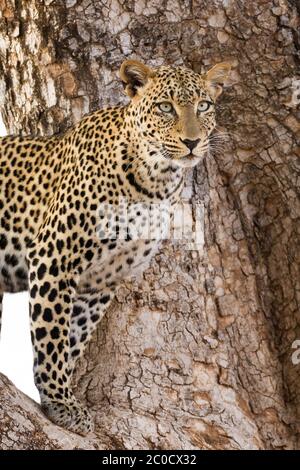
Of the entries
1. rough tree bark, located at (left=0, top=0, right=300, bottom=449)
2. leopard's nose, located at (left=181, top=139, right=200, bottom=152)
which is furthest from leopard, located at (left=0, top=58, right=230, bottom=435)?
rough tree bark, located at (left=0, top=0, right=300, bottom=449)

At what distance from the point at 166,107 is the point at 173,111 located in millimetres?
45

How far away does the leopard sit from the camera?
708 cm

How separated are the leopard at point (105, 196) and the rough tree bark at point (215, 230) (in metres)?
0.70

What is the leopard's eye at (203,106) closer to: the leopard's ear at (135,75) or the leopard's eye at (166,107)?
the leopard's eye at (166,107)

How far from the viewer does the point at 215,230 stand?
833cm

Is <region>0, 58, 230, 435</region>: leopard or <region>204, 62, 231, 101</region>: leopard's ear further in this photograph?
<region>204, 62, 231, 101</region>: leopard's ear

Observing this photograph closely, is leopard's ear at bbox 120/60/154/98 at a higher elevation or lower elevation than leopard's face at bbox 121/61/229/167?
higher

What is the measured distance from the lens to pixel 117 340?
26.8ft

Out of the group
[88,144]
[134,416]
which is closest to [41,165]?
[88,144]

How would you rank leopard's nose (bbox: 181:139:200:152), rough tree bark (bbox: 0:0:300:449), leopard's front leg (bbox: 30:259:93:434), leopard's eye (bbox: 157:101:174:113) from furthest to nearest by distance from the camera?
rough tree bark (bbox: 0:0:300:449)
leopard's front leg (bbox: 30:259:93:434)
leopard's eye (bbox: 157:101:174:113)
leopard's nose (bbox: 181:139:200:152)

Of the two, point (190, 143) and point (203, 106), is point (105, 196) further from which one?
point (203, 106)

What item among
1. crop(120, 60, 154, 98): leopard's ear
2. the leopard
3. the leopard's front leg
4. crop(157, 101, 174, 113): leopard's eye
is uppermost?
crop(120, 60, 154, 98): leopard's ear

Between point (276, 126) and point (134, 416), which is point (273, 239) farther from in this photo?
point (134, 416)

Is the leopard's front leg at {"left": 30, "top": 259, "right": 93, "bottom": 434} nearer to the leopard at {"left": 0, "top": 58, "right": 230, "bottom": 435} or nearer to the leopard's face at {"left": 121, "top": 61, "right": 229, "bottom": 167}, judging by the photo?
the leopard at {"left": 0, "top": 58, "right": 230, "bottom": 435}
